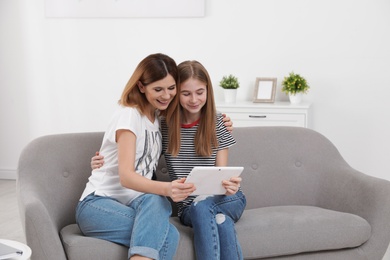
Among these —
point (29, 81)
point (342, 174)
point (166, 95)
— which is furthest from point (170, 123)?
point (29, 81)

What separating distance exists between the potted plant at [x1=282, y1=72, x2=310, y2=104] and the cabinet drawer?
20 cm

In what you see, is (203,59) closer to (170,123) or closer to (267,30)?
(267,30)

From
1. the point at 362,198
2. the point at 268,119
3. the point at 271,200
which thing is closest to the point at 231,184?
the point at 271,200

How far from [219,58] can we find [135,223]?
112 inches

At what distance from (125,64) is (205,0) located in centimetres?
85

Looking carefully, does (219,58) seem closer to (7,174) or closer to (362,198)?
(7,174)

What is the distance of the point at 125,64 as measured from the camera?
17.4ft

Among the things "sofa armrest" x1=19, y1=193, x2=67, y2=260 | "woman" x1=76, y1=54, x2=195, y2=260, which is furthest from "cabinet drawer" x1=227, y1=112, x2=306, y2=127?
"sofa armrest" x1=19, y1=193, x2=67, y2=260

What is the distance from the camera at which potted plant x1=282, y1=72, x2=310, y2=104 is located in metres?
4.75

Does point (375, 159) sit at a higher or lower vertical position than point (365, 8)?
lower

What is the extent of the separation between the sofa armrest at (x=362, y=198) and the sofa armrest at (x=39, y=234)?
134 centimetres

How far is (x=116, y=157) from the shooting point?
8.82 feet

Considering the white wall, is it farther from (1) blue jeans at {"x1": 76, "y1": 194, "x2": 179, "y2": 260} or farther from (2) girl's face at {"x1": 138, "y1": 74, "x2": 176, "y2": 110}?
(1) blue jeans at {"x1": 76, "y1": 194, "x2": 179, "y2": 260}

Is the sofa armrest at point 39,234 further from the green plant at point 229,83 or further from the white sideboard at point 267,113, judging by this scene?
the green plant at point 229,83
